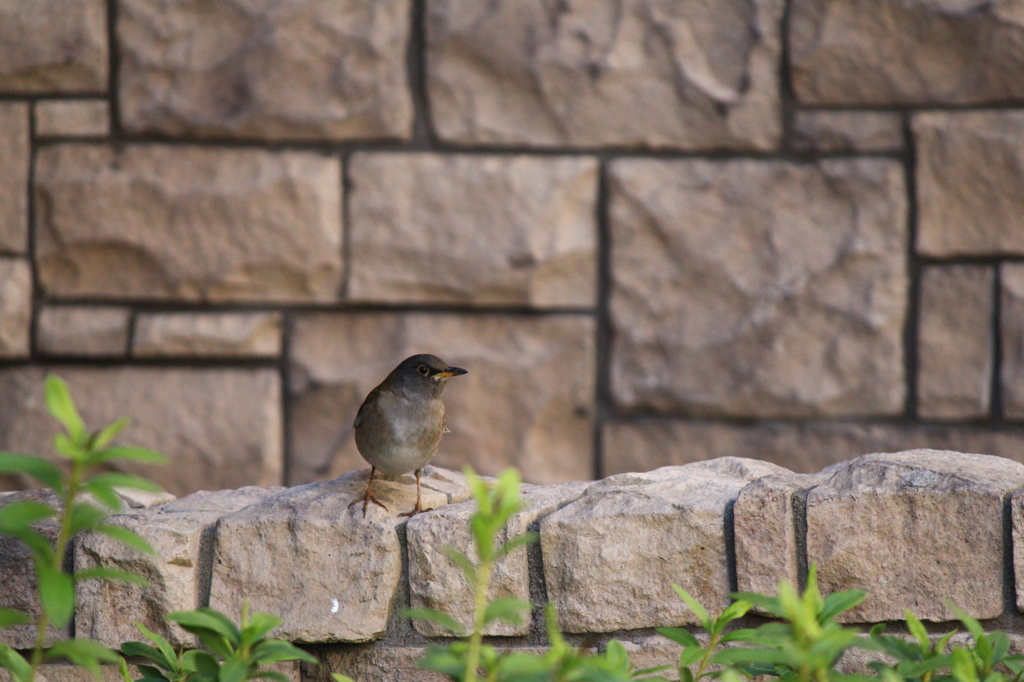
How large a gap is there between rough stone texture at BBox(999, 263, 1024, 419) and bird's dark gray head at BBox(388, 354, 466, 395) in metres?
1.91

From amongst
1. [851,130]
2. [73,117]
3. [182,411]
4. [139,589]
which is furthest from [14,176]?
[851,130]

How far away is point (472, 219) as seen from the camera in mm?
3486

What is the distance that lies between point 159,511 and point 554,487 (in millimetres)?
798

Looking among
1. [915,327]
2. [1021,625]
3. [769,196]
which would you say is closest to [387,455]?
[1021,625]

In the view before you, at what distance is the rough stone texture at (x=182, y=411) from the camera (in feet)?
11.5

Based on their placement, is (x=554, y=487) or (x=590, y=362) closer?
(x=554, y=487)

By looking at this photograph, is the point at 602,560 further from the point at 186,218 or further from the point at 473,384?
the point at 186,218

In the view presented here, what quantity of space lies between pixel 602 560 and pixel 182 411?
2.12m

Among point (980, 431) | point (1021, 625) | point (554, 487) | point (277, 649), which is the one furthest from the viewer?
point (980, 431)

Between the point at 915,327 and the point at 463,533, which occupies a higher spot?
the point at 915,327

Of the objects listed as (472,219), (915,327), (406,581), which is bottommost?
(406,581)

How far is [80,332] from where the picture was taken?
3.48 meters

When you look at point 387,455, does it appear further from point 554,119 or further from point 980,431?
point 980,431

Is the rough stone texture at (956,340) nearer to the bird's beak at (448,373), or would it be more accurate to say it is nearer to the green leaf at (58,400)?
the bird's beak at (448,373)
